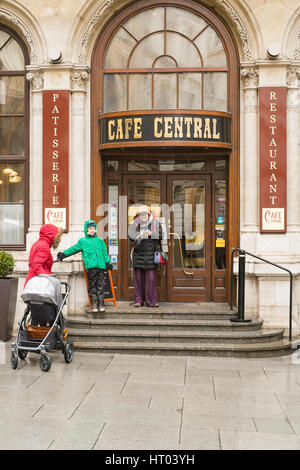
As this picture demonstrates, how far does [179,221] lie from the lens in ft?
38.0

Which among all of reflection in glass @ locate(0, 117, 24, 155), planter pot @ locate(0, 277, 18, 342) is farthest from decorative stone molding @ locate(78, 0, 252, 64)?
planter pot @ locate(0, 277, 18, 342)

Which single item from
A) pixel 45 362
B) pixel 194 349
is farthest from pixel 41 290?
pixel 194 349

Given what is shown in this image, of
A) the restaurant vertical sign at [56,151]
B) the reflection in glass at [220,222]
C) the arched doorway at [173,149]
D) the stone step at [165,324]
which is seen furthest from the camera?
the reflection in glass at [220,222]

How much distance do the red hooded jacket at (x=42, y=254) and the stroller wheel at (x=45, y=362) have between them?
1.38 meters

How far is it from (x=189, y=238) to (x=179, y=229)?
0.26 m

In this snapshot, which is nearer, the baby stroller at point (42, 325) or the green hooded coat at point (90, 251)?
the baby stroller at point (42, 325)

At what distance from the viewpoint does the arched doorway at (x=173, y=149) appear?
11211 mm

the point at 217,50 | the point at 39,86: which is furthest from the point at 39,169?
the point at 217,50

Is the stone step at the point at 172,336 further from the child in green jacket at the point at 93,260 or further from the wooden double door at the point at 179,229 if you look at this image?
the wooden double door at the point at 179,229

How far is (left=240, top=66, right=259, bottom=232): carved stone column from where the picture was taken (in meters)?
10.9

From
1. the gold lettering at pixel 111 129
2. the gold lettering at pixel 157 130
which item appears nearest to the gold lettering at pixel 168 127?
the gold lettering at pixel 157 130

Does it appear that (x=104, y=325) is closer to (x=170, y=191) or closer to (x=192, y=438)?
(x=170, y=191)

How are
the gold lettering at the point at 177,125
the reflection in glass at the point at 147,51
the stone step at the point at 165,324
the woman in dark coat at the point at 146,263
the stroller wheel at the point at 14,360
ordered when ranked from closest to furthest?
the stroller wheel at the point at 14,360, the stone step at the point at 165,324, the gold lettering at the point at 177,125, the woman in dark coat at the point at 146,263, the reflection in glass at the point at 147,51

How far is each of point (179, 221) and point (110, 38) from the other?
3.77 m
